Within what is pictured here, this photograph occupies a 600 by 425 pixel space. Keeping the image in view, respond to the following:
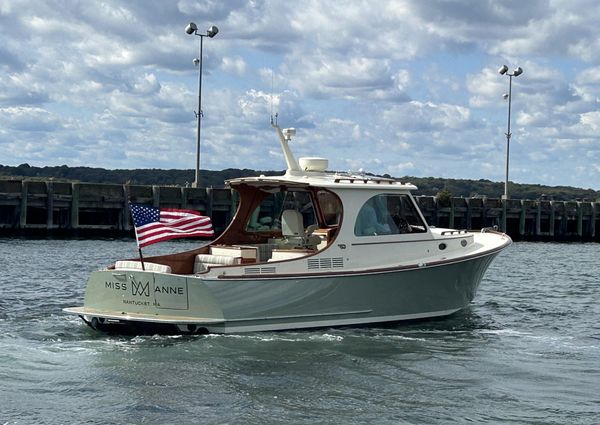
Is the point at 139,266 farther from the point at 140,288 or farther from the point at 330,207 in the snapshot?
the point at 330,207

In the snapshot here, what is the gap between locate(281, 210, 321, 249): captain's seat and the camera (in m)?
17.0

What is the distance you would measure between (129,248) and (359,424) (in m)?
24.7

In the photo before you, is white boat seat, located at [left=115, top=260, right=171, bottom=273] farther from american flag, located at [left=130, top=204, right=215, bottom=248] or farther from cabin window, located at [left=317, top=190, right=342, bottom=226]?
cabin window, located at [left=317, top=190, right=342, bottom=226]

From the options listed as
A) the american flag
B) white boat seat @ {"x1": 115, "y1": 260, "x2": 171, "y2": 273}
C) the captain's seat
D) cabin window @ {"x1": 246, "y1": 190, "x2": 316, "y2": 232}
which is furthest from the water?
cabin window @ {"x1": 246, "y1": 190, "x2": 316, "y2": 232}

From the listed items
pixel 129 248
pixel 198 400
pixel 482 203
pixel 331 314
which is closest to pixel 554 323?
pixel 331 314

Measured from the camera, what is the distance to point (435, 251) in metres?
17.5

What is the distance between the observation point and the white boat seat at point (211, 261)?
54.3ft

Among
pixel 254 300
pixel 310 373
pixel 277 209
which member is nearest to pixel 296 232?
pixel 277 209

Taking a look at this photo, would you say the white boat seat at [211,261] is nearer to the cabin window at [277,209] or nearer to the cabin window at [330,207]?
the cabin window at [277,209]

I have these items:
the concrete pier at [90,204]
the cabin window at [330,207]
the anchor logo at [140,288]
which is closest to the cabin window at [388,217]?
the cabin window at [330,207]

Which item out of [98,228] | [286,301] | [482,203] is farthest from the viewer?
[482,203]

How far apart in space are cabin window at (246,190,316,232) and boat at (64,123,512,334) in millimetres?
19

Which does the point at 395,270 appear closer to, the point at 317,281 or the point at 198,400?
the point at 317,281

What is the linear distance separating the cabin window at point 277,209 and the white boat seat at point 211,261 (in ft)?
4.22
